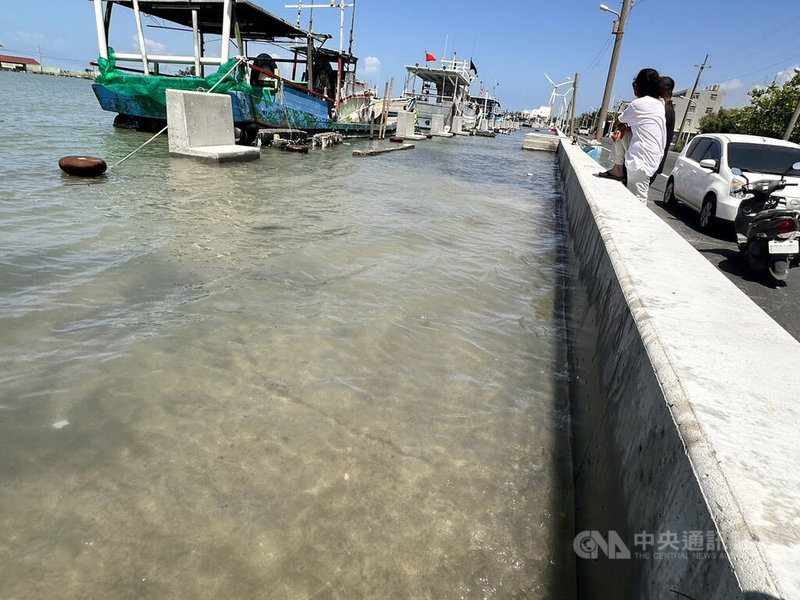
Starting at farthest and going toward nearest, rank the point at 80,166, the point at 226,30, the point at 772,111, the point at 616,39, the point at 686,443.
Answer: the point at 772,111 < the point at 616,39 < the point at 226,30 < the point at 80,166 < the point at 686,443

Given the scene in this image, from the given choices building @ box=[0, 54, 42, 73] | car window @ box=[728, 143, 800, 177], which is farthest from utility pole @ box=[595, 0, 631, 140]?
building @ box=[0, 54, 42, 73]

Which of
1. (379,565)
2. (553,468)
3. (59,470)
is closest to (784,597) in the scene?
(379,565)

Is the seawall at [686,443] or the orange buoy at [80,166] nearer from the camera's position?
the seawall at [686,443]

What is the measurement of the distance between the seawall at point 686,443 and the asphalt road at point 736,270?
511 millimetres

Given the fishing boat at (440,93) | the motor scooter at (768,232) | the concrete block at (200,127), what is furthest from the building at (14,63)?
the motor scooter at (768,232)

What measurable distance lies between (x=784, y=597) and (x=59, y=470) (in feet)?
8.88

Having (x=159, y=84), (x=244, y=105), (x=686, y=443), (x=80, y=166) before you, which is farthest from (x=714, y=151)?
(x=159, y=84)

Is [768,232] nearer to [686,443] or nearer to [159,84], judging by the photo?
[686,443]

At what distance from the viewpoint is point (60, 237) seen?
523cm

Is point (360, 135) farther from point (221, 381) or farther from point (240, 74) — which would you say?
point (221, 381)

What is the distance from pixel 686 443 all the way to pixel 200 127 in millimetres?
13279

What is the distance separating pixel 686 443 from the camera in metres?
1.27

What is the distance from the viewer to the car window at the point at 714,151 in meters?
8.09

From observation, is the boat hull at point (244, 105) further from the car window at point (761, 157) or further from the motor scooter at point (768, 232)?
the motor scooter at point (768, 232)
